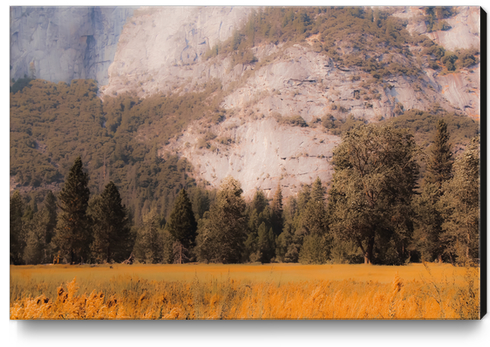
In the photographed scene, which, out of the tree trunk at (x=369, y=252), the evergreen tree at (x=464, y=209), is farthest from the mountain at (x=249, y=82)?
the tree trunk at (x=369, y=252)

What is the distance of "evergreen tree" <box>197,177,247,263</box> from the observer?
22734 mm

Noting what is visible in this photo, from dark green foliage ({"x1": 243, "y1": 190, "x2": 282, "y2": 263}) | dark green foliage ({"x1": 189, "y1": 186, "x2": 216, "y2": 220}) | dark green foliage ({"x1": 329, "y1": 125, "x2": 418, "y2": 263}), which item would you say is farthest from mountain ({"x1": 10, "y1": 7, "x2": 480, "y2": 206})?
dark green foliage ({"x1": 329, "y1": 125, "x2": 418, "y2": 263})

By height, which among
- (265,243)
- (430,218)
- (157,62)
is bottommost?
(265,243)

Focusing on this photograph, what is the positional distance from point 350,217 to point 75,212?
12470 mm

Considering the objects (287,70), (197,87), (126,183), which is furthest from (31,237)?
(287,70)

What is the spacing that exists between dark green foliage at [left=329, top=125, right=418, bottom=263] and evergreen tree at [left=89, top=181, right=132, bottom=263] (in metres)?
11.4

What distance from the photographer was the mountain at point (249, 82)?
21.7m

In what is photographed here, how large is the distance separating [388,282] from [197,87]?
5518cm

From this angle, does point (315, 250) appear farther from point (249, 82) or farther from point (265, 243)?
point (249, 82)

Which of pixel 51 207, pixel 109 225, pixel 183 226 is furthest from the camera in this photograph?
pixel 183 226

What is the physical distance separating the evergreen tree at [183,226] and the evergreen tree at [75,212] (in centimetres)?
708

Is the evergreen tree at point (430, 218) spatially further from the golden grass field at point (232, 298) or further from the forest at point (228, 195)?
the golden grass field at point (232, 298)

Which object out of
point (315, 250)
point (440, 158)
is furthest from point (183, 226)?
point (440, 158)

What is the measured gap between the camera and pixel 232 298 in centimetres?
823
